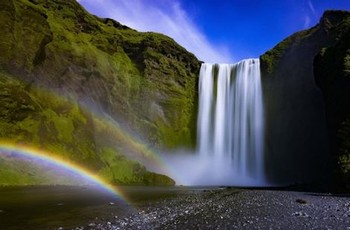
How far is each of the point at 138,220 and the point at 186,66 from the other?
70.3 meters

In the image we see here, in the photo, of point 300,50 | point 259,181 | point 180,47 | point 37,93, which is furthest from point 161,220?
point 180,47

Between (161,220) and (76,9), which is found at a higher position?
(76,9)

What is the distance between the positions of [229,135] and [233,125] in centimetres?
217

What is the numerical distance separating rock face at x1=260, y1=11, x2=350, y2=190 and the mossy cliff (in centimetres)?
1668

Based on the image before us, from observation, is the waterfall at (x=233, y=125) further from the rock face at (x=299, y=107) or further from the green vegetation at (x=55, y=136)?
the green vegetation at (x=55, y=136)

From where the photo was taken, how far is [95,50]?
2820 inches

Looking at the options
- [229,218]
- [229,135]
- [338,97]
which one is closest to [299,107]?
[229,135]

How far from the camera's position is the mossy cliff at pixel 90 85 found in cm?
5059

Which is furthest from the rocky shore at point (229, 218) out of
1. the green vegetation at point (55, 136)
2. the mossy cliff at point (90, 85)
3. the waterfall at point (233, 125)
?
the waterfall at point (233, 125)

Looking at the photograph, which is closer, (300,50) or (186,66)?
(300,50)

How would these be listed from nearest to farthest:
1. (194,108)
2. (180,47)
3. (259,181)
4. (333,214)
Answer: (333,214), (259,181), (194,108), (180,47)

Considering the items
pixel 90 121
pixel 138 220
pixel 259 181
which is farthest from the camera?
pixel 259 181

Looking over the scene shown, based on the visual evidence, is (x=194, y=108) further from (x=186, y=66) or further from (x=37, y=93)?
(x=37, y=93)

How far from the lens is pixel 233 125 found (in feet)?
243
